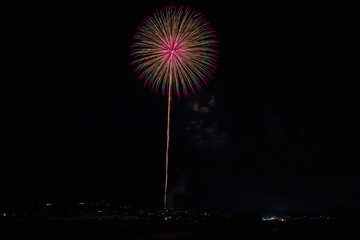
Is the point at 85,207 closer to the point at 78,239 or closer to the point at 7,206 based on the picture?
the point at 7,206

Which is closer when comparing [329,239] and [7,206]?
[329,239]

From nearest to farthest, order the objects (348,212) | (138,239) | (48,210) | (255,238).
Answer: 1. (138,239)
2. (255,238)
3. (348,212)
4. (48,210)

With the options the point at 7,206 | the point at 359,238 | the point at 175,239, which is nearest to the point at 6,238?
the point at 175,239

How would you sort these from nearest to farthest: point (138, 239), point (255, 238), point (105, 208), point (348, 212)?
point (138, 239), point (255, 238), point (348, 212), point (105, 208)

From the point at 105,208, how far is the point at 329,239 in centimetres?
12515

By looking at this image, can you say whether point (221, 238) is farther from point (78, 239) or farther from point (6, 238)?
point (6, 238)

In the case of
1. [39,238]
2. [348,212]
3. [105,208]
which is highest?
[39,238]

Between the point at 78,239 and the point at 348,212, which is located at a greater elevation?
the point at 78,239

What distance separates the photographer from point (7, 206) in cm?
14150

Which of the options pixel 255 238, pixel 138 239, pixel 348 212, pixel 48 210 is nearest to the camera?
pixel 138 239

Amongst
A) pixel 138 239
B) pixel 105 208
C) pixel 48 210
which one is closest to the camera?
pixel 138 239

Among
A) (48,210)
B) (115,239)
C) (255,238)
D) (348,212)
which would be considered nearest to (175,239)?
(115,239)

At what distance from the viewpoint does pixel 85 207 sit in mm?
143500

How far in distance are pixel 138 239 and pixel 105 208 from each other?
12191 centimetres
